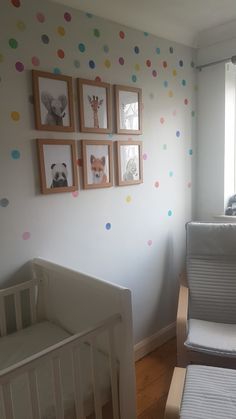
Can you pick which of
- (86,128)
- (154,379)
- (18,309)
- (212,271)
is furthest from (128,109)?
A: (154,379)

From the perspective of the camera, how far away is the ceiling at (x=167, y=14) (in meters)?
1.79

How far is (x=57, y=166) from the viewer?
1.70 metres

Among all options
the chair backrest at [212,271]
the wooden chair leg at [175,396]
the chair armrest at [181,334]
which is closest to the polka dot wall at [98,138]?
the chair backrest at [212,271]

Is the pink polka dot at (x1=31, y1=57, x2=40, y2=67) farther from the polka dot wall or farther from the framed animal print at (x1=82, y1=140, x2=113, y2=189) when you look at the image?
the framed animal print at (x1=82, y1=140, x2=113, y2=189)

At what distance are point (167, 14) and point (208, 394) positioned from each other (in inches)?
83.4

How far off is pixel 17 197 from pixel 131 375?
98cm

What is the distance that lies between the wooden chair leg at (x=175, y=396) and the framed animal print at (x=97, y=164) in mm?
1077

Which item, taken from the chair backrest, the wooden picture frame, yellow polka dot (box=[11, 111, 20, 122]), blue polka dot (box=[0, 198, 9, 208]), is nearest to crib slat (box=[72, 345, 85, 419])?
blue polka dot (box=[0, 198, 9, 208])

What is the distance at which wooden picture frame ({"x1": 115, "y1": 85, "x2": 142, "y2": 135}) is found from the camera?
76.6 inches

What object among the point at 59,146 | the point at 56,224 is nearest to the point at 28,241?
the point at 56,224

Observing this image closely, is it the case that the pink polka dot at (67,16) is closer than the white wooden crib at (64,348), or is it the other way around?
the white wooden crib at (64,348)

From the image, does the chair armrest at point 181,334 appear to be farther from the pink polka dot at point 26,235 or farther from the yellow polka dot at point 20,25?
the yellow polka dot at point 20,25

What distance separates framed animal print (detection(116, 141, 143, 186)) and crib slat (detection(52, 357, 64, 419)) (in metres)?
1.17

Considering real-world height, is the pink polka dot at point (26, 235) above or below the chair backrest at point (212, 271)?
above
